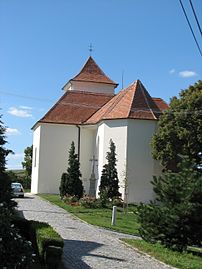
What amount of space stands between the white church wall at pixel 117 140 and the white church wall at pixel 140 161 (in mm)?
499

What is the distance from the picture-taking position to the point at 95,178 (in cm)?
4291

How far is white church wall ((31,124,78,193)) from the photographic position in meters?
47.1

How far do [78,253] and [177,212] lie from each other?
4016 mm

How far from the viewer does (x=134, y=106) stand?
41062 millimetres

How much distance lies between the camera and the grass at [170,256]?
12266 mm

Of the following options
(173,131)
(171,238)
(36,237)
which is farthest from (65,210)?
(36,237)

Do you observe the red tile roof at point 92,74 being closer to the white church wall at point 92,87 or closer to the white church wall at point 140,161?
the white church wall at point 92,87

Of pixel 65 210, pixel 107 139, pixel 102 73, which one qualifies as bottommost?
pixel 65 210

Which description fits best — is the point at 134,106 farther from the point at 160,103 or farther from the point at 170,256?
the point at 170,256

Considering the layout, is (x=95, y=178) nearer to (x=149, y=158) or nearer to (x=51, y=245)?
(x=149, y=158)

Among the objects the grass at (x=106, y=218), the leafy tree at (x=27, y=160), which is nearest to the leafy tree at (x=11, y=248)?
the grass at (x=106, y=218)

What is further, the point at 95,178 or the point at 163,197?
the point at 95,178

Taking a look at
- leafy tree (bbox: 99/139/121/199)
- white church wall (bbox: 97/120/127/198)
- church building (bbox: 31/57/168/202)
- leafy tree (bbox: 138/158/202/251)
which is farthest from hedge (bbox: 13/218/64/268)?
white church wall (bbox: 97/120/127/198)

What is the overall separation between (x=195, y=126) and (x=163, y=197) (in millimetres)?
20308
